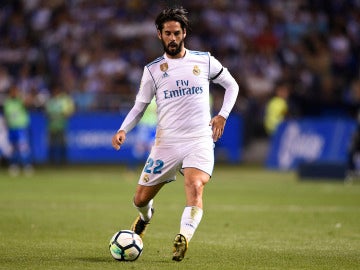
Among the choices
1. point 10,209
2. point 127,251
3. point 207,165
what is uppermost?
point 207,165

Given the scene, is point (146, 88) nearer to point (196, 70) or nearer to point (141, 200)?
point (196, 70)

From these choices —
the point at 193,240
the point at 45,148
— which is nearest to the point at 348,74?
the point at 45,148

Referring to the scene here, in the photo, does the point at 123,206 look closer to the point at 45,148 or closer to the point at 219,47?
the point at 45,148

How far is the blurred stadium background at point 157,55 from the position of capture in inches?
1148

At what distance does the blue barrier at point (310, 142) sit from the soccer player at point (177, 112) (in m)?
15.7

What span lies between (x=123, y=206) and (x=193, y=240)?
4.91m

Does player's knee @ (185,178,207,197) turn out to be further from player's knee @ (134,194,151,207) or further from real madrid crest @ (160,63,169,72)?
real madrid crest @ (160,63,169,72)

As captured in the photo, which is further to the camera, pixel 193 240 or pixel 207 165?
pixel 193 240

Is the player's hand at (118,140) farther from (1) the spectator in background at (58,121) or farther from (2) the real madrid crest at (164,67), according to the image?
(1) the spectator in background at (58,121)

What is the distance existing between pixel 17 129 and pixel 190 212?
1797cm

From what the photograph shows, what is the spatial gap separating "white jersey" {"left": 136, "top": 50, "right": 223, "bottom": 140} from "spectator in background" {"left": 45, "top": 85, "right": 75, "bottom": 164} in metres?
18.9

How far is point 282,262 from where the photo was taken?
9227 millimetres

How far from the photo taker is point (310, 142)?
26328 millimetres

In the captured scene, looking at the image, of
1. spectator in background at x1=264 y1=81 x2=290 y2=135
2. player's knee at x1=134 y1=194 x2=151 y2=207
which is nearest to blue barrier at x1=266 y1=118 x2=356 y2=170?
spectator in background at x1=264 y1=81 x2=290 y2=135
